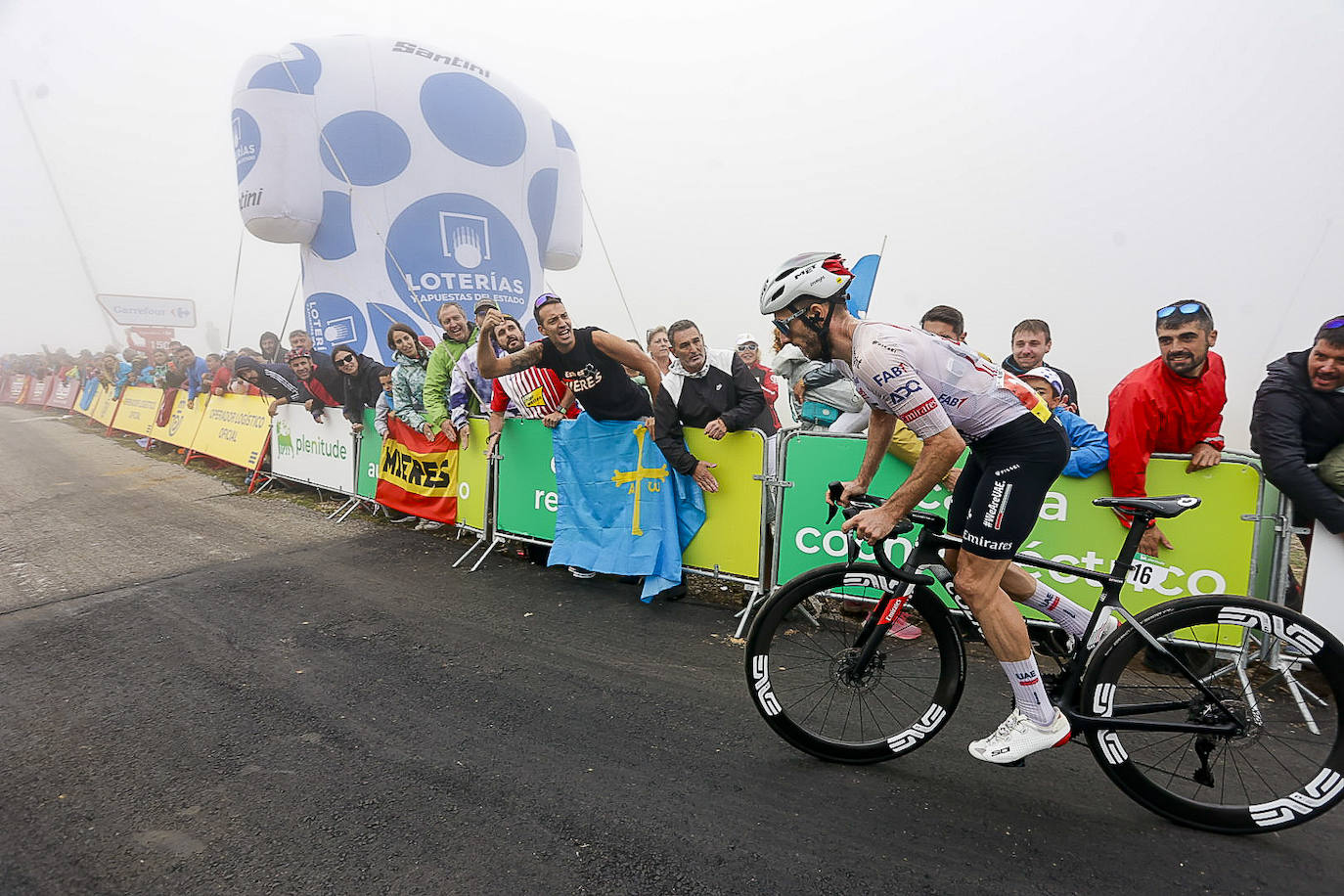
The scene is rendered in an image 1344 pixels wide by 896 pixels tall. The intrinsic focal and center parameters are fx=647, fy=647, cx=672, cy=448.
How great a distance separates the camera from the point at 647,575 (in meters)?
4.58

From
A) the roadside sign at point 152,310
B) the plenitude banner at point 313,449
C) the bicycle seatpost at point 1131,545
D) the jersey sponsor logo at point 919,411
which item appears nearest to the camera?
the jersey sponsor logo at point 919,411

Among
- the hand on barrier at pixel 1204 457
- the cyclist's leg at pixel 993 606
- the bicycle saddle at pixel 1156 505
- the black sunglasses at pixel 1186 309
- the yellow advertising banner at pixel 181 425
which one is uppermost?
the black sunglasses at pixel 1186 309

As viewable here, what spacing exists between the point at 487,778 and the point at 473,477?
12.3 ft

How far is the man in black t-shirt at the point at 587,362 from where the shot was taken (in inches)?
182

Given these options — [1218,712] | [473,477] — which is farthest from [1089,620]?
[473,477]

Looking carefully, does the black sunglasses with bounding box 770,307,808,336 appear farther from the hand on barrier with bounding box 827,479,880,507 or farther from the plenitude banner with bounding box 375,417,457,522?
the plenitude banner with bounding box 375,417,457,522

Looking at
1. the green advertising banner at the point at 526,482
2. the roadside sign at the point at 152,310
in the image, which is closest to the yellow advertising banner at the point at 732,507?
the green advertising banner at the point at 526,482

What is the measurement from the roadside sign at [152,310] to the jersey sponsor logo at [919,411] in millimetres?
57641

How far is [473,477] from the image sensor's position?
5.96 m

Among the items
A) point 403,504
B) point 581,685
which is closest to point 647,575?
point 581,685

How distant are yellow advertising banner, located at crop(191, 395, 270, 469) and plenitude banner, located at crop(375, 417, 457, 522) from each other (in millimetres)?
3516

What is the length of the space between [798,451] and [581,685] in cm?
198

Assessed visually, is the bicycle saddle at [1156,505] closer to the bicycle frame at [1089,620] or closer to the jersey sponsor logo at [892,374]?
the bicycle frame at [1089,620]

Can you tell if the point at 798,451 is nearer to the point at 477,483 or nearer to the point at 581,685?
the point at 581,685
